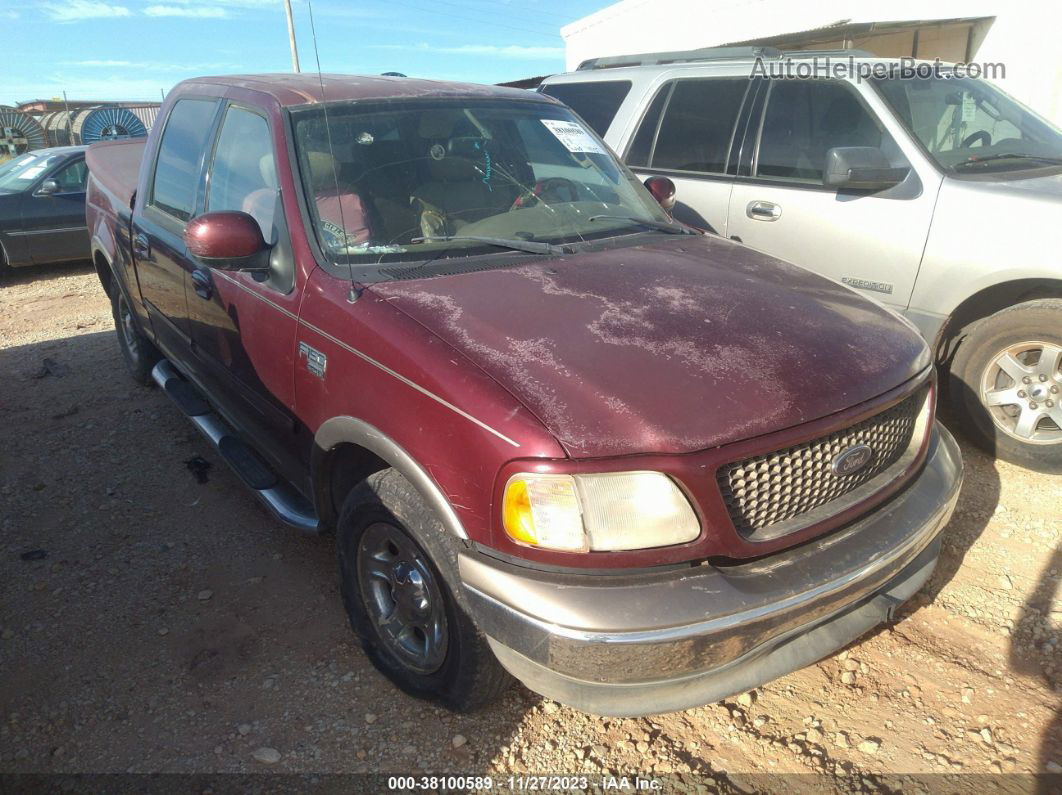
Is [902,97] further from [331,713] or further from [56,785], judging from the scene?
[56,785]

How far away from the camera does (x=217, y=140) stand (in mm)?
3498

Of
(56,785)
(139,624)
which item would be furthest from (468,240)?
(56,785)

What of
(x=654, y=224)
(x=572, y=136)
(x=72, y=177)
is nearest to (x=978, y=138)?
(x=654, y=224)

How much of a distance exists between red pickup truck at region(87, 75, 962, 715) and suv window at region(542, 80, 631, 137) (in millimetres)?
2257

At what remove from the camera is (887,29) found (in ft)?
35.4

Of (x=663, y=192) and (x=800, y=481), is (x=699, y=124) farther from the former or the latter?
(x=800, y=481)

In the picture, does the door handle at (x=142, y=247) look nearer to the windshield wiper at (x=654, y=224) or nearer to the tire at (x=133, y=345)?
the tire at (x=133, y=345)

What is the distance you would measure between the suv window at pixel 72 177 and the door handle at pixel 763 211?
8.38 m

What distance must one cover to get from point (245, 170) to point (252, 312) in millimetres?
670

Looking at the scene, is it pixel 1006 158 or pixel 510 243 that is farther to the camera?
pixel 1006 158

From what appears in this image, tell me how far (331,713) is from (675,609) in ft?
4.40

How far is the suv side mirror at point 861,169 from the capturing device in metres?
3.95

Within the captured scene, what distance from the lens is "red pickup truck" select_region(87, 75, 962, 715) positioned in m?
1.90

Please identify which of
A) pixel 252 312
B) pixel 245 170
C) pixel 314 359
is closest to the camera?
pixel 314 359
